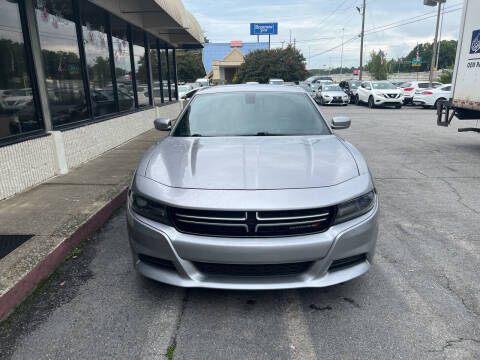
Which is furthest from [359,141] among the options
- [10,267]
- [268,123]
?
[10,267]

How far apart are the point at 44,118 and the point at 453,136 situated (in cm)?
1112

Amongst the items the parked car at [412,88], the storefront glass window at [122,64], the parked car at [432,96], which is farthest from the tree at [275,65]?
the storefront glass window at [122,64]

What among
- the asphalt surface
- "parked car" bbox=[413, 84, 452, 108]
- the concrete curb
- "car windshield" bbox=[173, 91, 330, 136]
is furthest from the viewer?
"parked car" bbox=[413, 84, 452, 108]

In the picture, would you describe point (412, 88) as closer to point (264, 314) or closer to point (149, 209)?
point (264, 314)

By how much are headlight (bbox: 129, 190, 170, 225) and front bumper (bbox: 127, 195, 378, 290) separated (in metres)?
0.04

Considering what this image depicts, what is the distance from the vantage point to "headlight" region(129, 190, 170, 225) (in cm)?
258

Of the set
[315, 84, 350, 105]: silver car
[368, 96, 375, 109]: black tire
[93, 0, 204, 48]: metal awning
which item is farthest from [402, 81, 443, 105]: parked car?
[93, 0, 204, 48]: metal awning

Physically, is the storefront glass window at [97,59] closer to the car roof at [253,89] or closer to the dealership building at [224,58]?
the car roof at [253,89]

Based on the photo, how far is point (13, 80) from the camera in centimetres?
542

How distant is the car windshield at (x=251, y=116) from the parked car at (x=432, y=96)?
63.5 feet

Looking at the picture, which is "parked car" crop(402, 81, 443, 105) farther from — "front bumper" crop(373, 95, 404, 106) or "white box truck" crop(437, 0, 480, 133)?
"white box truck" crop(437, 0, 480, 133)

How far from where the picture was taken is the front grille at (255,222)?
241 centimetres

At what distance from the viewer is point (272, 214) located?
7.91 ft

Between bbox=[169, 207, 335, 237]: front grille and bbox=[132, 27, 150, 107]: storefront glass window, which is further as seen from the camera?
→ bbox=[132, 27, 150, 107]: storefront glass window
